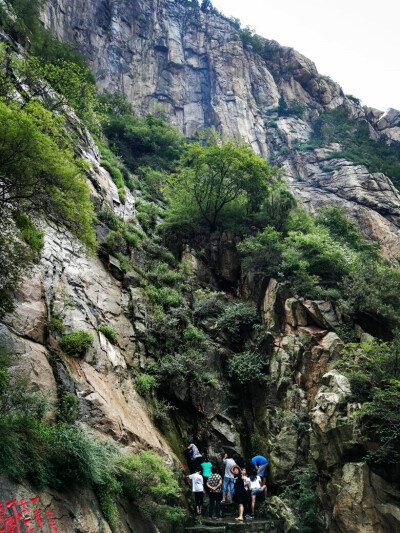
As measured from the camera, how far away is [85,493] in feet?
22.6

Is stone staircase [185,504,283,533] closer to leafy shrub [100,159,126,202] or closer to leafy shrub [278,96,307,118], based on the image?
leafy shrub [100,159,126,202]

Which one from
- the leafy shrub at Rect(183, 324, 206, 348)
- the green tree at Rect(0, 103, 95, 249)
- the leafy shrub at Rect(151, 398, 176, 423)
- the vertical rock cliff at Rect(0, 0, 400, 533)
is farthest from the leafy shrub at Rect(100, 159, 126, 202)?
the leafy shrub at Rect(151, 398, 176, 423)

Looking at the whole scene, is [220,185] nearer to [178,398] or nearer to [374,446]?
[178,398]

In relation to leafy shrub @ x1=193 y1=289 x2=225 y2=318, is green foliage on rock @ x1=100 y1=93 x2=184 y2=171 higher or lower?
higher

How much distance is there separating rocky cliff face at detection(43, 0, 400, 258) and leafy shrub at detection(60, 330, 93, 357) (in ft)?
96.8

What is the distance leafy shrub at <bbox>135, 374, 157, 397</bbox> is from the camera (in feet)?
37.3

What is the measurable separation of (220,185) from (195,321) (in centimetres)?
838

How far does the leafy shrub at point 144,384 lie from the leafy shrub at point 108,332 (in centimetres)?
143

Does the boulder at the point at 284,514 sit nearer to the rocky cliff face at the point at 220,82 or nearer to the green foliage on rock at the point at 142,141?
the green foliage on rock at the point at 142,141

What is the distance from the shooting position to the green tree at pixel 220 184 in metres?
20.7

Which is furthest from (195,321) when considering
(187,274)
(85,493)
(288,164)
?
(288,164)

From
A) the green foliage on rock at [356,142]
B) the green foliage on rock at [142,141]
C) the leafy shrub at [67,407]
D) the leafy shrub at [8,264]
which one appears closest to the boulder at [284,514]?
the leafy shrub at [67,407]

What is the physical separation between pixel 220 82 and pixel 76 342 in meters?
49.6

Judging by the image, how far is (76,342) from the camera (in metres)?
9.85
